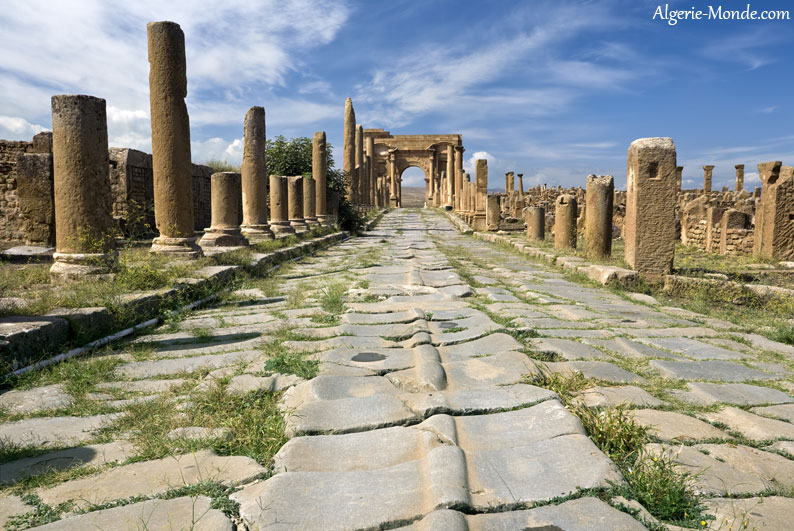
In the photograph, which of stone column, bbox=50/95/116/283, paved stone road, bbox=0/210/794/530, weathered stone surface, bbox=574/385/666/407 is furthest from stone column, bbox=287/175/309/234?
weathered stone surface, bbox=574/385/666/407

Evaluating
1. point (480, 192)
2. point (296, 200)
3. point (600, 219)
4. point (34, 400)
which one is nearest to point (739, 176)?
point (480, 192)

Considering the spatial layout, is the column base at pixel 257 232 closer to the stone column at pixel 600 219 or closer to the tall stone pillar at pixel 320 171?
the tall stone pillar at pixel 320 171

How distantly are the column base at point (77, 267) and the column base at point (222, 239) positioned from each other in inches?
133

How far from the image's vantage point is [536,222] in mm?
14250

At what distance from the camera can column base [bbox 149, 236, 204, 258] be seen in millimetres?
7723

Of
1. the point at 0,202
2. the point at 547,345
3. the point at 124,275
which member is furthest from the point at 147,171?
the point at 547,345

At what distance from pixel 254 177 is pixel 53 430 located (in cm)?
970

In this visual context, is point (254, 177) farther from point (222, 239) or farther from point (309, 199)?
point (309, 199)

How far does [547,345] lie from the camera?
3848 mm

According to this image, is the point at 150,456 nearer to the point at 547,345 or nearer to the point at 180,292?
the point at 547,345

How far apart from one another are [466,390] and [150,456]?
1.55 meters

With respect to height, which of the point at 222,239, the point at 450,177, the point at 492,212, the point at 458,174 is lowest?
the point at 222,239

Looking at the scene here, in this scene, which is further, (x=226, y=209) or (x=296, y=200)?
(x=296, y=200)

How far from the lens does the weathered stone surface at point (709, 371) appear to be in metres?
3.32
